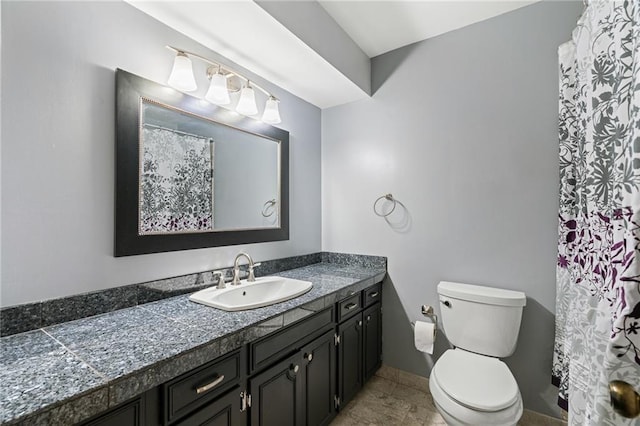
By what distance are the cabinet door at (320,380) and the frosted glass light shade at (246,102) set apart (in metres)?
1.44

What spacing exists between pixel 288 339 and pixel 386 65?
217 centimetres

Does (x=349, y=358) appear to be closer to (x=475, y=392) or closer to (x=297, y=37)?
(x=475, y=392)

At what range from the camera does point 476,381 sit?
1452 mm

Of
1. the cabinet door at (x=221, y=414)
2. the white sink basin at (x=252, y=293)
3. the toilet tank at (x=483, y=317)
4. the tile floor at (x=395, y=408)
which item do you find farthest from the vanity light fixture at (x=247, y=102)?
the tile floor at (x=395, y=408)

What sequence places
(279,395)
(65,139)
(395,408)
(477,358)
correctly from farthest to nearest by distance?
(395,408)
(477,358)
(279,395)
(65,139)

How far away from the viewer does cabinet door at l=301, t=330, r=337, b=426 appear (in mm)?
1479

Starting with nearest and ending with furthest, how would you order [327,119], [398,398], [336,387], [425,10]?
1. [336,387]
2. [425,10]
3. [398,398]
4. [327,119]

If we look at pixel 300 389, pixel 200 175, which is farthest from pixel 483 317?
pixel 200 175

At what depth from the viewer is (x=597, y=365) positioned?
0.64 metres

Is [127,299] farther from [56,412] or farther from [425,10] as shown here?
[425,10]

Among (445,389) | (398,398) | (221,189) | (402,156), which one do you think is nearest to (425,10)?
(402,156)

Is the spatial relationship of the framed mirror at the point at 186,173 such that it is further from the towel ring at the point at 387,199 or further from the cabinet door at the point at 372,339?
the cabinet door at the point at 372,339

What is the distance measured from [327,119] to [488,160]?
1.38 meters

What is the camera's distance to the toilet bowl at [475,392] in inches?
49.5
